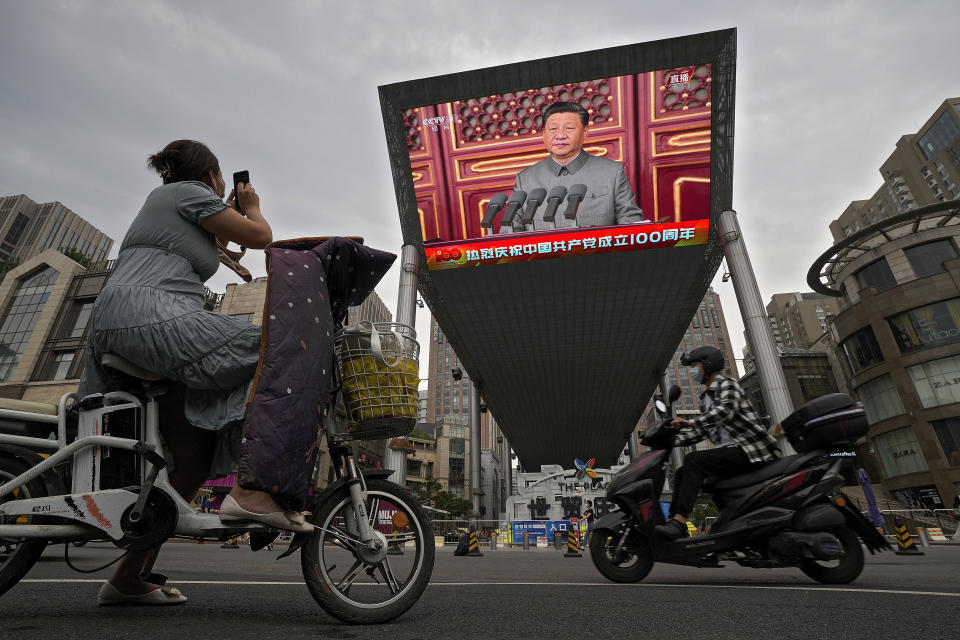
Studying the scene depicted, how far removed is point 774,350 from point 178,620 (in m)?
20.0

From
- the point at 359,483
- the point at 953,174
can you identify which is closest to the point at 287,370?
the point at 359,483

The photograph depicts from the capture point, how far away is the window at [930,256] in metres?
30.8

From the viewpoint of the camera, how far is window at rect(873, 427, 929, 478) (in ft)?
95.0

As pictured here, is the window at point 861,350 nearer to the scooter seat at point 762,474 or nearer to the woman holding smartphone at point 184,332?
the scooter seat at point 762,474

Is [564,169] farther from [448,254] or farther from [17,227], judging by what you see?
[17,227]

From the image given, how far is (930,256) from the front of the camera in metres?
31.1

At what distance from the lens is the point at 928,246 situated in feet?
102

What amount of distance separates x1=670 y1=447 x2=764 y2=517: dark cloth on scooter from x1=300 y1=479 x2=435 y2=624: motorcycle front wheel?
2.43 m

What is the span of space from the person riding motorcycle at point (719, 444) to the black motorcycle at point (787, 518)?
0.07 m

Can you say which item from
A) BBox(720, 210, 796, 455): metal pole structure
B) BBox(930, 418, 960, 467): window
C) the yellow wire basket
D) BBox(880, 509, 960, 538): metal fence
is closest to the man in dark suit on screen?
BBox(720, 210, 796, 455): metal pole structure

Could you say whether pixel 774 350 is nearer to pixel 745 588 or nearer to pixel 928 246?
pixel 745 588

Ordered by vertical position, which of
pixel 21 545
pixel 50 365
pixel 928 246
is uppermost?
pixel 928 246

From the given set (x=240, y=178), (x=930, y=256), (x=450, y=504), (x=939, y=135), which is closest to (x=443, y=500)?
(x=450, y=504)

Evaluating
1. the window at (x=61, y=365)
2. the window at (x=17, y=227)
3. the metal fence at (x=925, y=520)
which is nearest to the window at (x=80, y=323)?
the window at (x=61, y=365)
